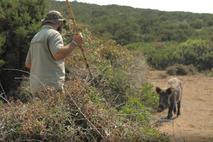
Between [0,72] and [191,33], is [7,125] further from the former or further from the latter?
[191,33]

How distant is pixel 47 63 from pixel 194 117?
8.05 metres

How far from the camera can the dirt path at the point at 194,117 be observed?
39.4 ft

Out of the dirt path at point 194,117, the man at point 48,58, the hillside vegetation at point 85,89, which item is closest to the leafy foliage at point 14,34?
the hillside vegetation at point 85,89

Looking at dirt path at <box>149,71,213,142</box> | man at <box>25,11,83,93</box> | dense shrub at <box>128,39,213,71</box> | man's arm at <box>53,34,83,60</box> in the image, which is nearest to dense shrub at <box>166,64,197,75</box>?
dense shrub at <box>128,39,213,71</box>

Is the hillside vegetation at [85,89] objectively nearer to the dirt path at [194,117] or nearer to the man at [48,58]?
the man at [48,58]

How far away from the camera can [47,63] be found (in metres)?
7.79

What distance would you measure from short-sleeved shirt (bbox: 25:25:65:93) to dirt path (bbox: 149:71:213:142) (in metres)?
1.94

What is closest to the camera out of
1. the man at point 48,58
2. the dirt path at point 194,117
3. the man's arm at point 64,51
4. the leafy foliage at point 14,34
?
the man's arm at point 64,51

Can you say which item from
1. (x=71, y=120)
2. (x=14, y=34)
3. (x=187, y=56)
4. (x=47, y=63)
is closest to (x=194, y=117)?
(x=14, y=34)

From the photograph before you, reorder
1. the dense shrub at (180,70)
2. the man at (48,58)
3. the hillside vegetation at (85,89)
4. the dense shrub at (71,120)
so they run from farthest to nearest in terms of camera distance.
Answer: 1. the dense shrub at (180,70)
2. the man at (48,58)
3. the hillside vegetation at (85,89)
4. the dense shrub at (71,120)

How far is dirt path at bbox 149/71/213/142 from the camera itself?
12007 millimetres

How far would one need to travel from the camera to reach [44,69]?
778 centimetres

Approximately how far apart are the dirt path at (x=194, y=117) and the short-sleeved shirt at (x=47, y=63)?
1.94 metres

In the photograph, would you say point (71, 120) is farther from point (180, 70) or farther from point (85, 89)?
point (180, 70)
